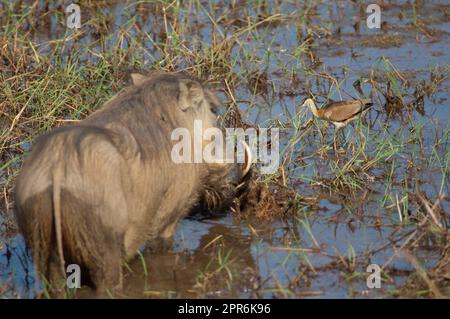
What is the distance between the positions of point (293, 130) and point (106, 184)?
288cm

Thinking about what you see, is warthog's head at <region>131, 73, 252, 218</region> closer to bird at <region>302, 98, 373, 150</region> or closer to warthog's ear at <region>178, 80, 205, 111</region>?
warthog's ear at <region>178, 80, 205, 111</region>

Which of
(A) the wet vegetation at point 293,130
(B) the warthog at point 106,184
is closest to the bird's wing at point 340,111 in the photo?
(A) the wet vegetation at point 293,130

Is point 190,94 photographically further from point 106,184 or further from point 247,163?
point 106,184

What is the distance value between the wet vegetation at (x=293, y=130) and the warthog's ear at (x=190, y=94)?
1.77 feet

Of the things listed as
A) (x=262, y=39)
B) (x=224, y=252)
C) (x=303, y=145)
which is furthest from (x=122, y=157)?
(x=262, y=39)

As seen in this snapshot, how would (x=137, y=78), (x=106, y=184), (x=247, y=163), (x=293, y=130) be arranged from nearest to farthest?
(x=106, y=184)
(x=137, y=78)
(x=247, y=163)
(x=293, y=130)

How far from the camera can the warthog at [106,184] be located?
434cm

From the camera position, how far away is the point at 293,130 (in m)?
7.12

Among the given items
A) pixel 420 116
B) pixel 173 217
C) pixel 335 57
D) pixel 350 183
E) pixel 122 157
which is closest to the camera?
pixel 122 157

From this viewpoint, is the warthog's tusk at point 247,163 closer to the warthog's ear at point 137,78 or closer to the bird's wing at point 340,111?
the warthog's ear at point 137,78

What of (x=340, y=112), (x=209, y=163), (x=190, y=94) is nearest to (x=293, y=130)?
(x=340, y=112)
